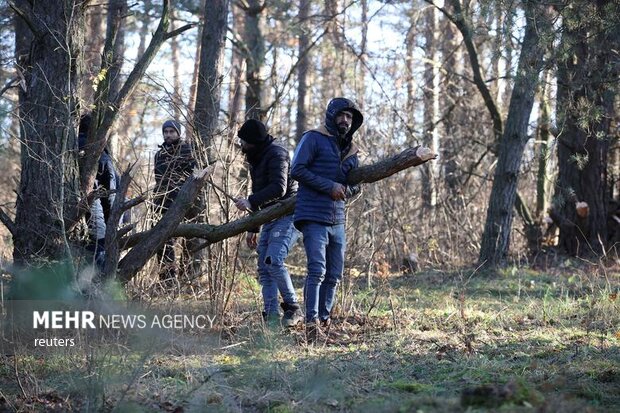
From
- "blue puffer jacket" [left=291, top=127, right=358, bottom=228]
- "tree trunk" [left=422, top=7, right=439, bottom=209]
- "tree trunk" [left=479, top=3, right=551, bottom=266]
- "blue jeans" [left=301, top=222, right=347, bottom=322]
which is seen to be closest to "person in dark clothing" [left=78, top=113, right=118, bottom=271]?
"blue puffer jacket" [left=291, top=127, right=358, bottom=228]

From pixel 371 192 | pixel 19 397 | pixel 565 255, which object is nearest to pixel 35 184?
pixel 19 397

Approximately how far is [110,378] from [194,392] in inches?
21.1

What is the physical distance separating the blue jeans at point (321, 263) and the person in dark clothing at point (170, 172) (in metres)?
1.25

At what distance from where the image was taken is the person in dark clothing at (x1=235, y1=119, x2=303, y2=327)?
7713mm

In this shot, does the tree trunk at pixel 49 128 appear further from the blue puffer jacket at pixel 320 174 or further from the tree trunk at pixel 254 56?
the tree trunk at pixel 254 56

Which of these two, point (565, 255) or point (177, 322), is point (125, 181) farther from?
point (565, 255)

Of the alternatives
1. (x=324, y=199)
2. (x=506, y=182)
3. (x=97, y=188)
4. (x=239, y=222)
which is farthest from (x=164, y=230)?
(x=506, y=182)

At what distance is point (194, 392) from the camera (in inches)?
218

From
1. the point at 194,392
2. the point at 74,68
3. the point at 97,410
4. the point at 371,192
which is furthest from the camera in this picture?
the point at 371,192

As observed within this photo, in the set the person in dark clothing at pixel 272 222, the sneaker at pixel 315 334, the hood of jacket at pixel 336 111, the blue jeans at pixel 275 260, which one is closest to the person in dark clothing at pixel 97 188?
the person in dark clothing at pixel 272 222

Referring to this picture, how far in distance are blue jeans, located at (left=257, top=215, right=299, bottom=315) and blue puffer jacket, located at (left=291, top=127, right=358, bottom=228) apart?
32 cm

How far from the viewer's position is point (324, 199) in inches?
291

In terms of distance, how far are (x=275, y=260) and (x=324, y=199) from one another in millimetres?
755

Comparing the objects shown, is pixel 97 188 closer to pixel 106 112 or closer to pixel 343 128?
pixel 106 112
